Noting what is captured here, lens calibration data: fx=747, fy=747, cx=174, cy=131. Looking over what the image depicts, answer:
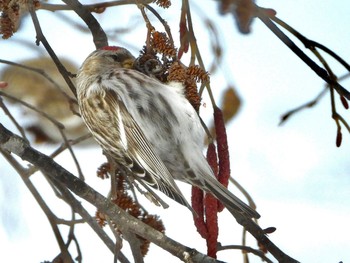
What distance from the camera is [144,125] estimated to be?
2.19m

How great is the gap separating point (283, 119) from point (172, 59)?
0.43 metres

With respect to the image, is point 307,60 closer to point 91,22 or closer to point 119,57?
point 91,22

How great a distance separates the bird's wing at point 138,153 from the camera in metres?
1.97

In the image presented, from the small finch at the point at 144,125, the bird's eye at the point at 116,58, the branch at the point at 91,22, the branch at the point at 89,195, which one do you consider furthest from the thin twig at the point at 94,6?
the branch at the point at 89,195

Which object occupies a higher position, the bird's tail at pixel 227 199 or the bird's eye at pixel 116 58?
the bird's eye at pixel 116 58

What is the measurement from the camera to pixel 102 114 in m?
2.30

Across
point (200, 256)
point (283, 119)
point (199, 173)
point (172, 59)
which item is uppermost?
point (172, 59)

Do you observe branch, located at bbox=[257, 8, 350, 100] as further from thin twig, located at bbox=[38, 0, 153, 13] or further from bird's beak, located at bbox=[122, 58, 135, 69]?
bird's beak, located at bbox=[122, 58, 135, 69]

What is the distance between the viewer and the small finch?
2.01m

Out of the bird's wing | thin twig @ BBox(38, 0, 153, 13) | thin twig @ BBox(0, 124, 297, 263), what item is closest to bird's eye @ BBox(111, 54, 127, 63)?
the bird's wing

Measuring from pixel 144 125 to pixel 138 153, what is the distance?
0.11 m

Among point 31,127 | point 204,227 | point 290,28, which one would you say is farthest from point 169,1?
point 31,127

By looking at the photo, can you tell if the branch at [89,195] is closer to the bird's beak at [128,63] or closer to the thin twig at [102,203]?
the thin twig at [102,203]

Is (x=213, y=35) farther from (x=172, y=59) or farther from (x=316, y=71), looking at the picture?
(x=316, y=71)
